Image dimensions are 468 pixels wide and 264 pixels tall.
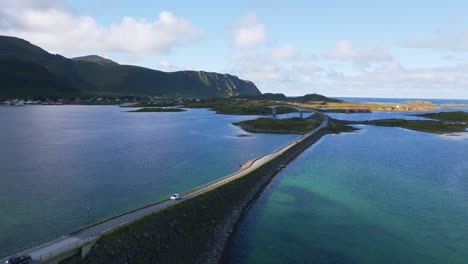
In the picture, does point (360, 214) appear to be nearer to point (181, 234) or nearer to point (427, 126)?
point (181, 234)

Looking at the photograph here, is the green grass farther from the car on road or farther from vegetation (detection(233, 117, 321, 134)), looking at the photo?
the car on road

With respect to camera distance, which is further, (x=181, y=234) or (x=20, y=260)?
(x=181, y=234)

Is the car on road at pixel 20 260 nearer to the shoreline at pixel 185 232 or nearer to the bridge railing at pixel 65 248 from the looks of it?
the bridge railing at pixel 65 248

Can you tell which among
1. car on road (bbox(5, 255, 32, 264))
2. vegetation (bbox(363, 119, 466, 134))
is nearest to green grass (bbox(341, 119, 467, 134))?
vegetation (bbox(363, 119, 466, 134))

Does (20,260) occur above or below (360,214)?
above

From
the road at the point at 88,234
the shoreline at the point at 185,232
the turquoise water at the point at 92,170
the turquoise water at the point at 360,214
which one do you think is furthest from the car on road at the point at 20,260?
the turquoise water at the point at 360,214

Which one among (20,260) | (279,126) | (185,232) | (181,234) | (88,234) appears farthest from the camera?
(279,126)

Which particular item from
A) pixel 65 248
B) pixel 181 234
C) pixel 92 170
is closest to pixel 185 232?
pixel 181 234

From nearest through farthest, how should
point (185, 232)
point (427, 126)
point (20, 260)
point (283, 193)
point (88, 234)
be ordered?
point (20, 260) < point (88, 234) < point (185, 232) < point (283, 193) < point (427, 126)
